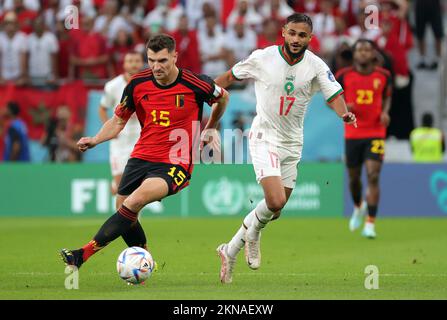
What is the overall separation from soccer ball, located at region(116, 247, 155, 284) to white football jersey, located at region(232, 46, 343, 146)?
2.08 m

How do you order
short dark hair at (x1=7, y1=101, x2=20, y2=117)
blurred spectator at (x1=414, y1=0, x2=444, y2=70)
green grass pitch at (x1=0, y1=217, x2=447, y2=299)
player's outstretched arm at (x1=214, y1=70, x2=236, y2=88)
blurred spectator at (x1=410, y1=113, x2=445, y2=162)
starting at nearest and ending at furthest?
1. green grass pitch at (x1=0, y1=217, x2=447, y2=299)
2. player's outstretched arm at (x1=214, y1=70, x2=236, y2=88)
3. short dark hair at (x1=7, y1=101, x2=20, y2=117)
4. blurred spectator at (x1=410, y1=113, x2=445, y2=162)
5. blurred spectator at (x1=414, y1=0, x2=444, y2=70)

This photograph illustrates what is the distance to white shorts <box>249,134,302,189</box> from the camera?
10.7 metres

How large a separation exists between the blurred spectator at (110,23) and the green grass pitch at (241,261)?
484cm

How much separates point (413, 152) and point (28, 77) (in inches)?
321

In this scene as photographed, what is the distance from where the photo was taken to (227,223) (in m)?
19.0

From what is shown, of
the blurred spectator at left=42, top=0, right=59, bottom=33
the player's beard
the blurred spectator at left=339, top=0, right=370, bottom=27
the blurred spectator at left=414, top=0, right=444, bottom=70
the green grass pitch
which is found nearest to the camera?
the green grass pitch

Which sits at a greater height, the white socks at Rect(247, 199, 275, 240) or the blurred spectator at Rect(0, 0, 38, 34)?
the blurred spectator at Rect(0, 0, 38, 34)

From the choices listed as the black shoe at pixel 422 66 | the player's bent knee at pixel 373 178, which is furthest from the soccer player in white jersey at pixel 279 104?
the black shoe at pixel 422 66

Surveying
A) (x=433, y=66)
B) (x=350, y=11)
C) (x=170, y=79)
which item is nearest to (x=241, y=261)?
(x=170, y=79)

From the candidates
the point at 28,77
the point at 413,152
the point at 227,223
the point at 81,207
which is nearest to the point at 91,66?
the point at 28,77

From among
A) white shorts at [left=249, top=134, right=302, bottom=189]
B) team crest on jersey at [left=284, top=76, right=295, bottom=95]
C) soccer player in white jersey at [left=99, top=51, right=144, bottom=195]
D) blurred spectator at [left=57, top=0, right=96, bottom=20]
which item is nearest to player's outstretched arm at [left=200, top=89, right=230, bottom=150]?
white shorts at [left=249, top=134, right=302, bottom=189]

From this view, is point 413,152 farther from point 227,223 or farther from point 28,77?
point 28,77

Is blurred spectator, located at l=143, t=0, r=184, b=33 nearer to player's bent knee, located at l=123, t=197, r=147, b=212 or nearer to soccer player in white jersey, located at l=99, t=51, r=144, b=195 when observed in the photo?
soccer player in white jersey, located at l=99, t=51, r=144, b=195
